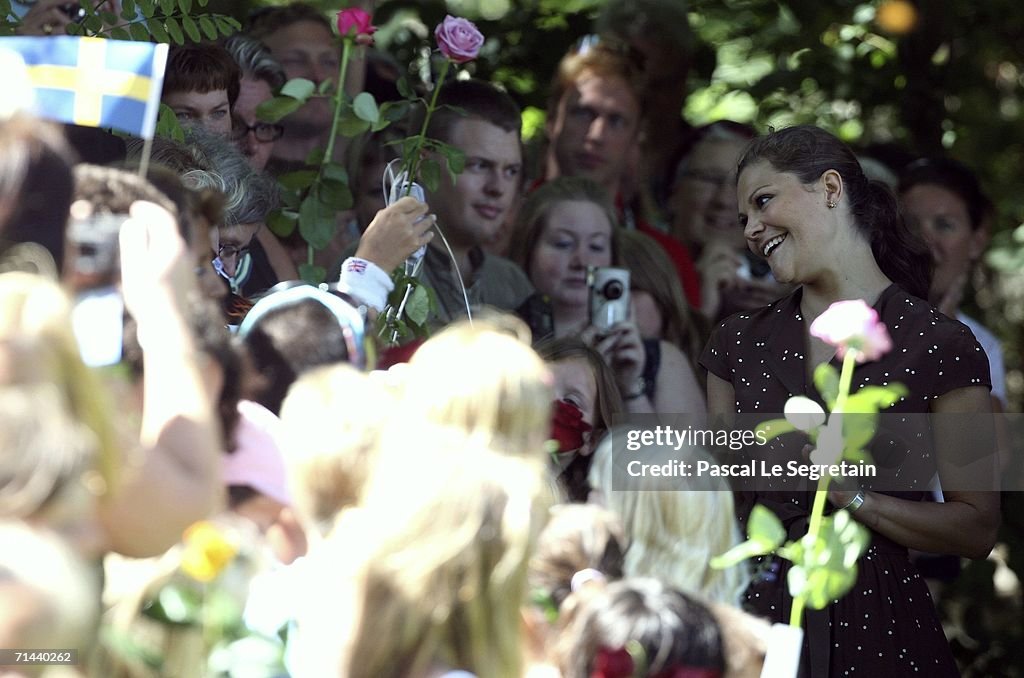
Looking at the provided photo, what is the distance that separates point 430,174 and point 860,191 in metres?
1.08

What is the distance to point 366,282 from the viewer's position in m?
3.19

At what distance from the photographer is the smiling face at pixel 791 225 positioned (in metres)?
3.06

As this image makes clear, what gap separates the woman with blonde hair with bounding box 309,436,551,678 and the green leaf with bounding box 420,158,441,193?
5.36 ft

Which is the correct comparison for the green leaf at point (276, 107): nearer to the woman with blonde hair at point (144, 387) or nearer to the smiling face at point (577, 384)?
the smiling face at point (577, 384)

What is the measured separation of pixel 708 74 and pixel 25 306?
390 cm

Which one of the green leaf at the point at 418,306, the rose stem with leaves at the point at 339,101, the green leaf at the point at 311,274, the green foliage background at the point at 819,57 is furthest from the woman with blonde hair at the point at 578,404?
the green foliage background at the point at 819,57

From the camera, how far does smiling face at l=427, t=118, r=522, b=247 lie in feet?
13.7

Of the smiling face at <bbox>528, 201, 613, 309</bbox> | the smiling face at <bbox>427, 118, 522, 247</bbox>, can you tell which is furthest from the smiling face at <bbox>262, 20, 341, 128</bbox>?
the smiling face at <bbox>528, 201, 613, 309</bbox>

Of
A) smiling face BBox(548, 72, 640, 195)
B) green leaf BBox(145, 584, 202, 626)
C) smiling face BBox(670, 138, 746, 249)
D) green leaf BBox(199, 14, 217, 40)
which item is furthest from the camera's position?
smiling face BBox(670, 138, 746, 249)

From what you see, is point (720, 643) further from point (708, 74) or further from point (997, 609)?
point (708, 74)

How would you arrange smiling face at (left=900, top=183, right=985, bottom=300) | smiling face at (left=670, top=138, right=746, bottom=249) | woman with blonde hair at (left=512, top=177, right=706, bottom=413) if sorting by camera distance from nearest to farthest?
woman with blonde hair at (left=512, top=177, right=706, bottom=413) < smiling face at (left=900, top=183, right=985, bottom=300) < smiling face at (left=670, top=138, right=746, bottom=249)

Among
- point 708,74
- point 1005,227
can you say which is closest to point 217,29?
point 708,74

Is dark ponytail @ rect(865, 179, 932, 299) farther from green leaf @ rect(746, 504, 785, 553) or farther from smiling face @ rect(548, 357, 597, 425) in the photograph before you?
green leaf @ rect(746, 504, 785, 553)

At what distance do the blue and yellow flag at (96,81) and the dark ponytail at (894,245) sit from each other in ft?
4.82
